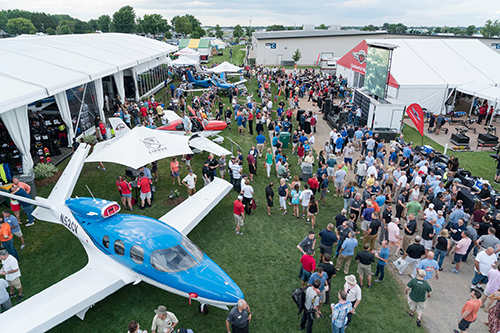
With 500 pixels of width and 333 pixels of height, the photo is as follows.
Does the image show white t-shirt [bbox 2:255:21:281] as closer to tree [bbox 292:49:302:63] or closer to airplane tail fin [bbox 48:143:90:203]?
airplane tail fin [bbox 48:143:90:203]

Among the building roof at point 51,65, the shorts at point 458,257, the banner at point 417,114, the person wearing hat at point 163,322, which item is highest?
the building roof at point 51,65

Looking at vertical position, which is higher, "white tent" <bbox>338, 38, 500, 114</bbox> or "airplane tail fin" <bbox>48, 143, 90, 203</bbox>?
"white tent" <bbox>338, 38, 500, 114</bbox>

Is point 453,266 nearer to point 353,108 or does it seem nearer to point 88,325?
point 88,325

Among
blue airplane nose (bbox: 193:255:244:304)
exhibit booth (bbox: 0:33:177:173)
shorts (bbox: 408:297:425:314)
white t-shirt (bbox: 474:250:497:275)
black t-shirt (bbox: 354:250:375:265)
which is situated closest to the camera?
blue airplane nose (bbox: 193:255:244:304)

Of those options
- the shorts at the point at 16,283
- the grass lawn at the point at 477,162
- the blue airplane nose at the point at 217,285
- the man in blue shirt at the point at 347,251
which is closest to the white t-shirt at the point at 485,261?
the man in blue shirt at the point at 347,251

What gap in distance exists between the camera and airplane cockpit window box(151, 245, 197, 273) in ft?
24.0

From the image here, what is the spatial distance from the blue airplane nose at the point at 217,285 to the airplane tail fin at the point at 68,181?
197 inches

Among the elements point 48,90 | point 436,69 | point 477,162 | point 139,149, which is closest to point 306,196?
point 139,149

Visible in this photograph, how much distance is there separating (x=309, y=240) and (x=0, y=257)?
24.8ft

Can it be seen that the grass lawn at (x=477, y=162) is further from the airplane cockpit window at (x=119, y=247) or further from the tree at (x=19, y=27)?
the tree at (x=19, y=27)

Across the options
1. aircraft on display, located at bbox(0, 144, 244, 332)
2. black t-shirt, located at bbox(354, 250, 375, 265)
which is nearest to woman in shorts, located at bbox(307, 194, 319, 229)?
black t-shirt, located at bbox(354, 250, 375, 265)

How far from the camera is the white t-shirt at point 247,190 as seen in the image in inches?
450

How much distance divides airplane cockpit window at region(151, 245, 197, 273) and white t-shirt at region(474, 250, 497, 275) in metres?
7.45

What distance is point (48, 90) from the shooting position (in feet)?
42.9
